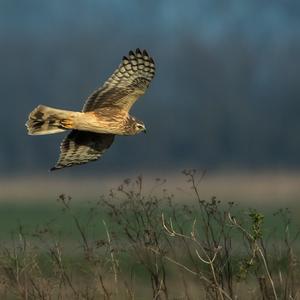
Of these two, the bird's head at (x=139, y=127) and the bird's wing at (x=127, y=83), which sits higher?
the bird's wing at (x=127, y=83)

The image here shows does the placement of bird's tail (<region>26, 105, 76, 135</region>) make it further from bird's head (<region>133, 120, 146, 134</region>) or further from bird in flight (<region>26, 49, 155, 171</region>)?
bird's head (<region>133, 120, 146, 134</region>)

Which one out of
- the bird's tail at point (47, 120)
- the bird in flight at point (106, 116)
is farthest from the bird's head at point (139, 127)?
the bird's tail at point (47, 120)

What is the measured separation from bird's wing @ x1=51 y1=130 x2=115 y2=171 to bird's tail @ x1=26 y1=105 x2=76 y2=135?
771 mm

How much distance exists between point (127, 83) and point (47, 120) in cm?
158

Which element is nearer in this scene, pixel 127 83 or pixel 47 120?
pixel 47 120

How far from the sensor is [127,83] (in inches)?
448

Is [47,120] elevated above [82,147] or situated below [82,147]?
above

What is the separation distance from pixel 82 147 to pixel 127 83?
3.56ft

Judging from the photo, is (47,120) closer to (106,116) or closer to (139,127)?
(106,116)

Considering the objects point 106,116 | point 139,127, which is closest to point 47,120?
point 106,116

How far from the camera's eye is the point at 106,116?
1085 cm

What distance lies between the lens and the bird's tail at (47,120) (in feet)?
33.2

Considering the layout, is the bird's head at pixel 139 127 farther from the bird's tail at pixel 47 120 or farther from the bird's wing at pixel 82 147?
the bird's tail at pixel 47 120

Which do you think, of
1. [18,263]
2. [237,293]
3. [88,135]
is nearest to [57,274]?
[18,263]
